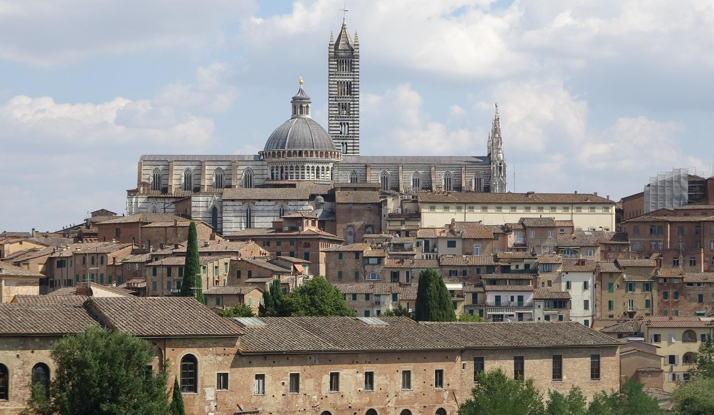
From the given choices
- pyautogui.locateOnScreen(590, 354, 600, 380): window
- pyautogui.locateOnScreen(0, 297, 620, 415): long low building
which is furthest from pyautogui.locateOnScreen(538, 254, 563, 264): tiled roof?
pyautogui.locateOnScreen(590, 354, 600, 380): window

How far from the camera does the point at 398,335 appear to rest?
138ft

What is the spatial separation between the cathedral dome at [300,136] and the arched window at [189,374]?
8568 cm

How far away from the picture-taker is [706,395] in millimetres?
43750

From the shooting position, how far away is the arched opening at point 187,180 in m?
123

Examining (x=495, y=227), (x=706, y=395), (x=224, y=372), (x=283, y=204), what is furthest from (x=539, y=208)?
(x=224, y=372)

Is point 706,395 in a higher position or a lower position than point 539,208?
lower

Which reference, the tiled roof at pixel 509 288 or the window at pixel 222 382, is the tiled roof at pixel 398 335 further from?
the tiled roof at pixel 509 288

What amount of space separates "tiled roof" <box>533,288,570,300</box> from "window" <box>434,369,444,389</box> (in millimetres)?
31919

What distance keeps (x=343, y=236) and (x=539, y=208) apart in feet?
43.6

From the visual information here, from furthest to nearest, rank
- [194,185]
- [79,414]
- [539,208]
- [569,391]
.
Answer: [194,185] → [539,208] → [569,391] → [79,414]

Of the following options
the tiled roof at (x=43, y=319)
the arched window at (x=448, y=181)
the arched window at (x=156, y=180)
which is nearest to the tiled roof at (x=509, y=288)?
the tiled roof at (x=43, y=319)

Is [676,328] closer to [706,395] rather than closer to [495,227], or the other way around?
[706,395]

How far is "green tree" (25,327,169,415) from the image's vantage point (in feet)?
113

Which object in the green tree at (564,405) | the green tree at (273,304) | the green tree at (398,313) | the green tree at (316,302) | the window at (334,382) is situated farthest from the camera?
the green tree at (273,304)
